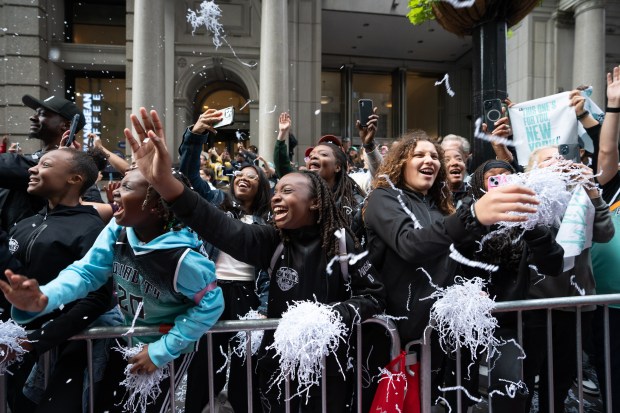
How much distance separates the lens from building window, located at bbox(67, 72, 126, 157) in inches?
523

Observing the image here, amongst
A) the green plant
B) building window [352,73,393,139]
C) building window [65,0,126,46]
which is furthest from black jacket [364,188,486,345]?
building window [352,73,393,139]

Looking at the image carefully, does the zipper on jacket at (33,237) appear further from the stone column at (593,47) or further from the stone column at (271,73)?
the stone column at (593,47)

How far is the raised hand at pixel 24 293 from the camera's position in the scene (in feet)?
5.92

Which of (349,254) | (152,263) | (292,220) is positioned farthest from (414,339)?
(152,263)

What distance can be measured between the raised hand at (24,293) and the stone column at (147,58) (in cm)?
842

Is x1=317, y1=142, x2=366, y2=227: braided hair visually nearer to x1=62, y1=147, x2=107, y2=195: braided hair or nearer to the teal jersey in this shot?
x1=62, y1=147, x2=107, y2=195: braided hair

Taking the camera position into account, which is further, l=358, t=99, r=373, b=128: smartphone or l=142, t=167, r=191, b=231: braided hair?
l=358, t=99, r=373, b=128: smartphone

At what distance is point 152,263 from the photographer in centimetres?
208

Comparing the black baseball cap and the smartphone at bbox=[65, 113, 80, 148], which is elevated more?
the black baseball cap

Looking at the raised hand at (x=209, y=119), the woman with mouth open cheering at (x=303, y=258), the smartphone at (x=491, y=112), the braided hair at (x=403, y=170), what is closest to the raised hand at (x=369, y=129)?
the smartphone at (x=491, y=112)

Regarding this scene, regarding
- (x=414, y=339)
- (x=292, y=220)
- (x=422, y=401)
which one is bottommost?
(x=422, y=401)

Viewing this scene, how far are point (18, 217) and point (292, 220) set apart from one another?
1.92 m

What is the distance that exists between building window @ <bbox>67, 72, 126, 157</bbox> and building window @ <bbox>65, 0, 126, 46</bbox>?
129cm

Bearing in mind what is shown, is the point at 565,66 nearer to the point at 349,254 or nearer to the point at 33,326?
the point at 349,254
